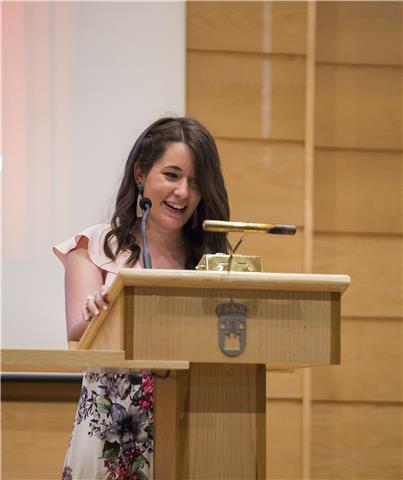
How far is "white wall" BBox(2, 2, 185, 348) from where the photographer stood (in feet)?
11.9

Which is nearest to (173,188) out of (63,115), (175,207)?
(175,207)

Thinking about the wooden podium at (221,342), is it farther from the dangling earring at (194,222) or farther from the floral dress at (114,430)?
the dangling earring at (194,222)

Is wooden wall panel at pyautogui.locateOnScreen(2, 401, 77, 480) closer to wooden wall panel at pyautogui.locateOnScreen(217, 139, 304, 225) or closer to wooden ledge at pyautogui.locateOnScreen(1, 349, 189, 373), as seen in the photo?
wooden wall panel at pyautogui.locateOnScreen(217, 139, 304, 225)

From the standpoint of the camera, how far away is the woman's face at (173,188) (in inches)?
94.0

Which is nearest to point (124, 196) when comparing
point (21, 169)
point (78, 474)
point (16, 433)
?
point (78, 474)

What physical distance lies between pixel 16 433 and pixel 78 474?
4.77ft

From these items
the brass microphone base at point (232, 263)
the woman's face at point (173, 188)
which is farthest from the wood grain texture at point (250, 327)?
the woman's face at point (173, 188)

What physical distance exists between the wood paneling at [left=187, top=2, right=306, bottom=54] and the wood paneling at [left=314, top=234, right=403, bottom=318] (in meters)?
0.81

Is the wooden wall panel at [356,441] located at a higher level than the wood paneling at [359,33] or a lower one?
lower

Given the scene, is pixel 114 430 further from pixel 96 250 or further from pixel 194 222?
pixel 194 222

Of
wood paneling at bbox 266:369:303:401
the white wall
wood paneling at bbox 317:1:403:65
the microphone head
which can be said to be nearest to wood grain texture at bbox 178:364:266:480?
the microphone head

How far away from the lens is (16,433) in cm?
360

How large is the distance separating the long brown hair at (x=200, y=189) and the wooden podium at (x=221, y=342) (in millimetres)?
719

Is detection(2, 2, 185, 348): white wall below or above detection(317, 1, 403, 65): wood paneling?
below
